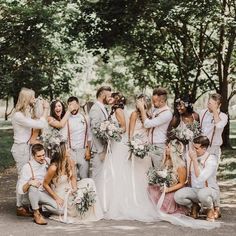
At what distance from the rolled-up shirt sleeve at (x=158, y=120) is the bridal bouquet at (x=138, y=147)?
30 centimetres

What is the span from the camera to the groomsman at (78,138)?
32.0 ft

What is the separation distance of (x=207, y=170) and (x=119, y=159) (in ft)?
5.93

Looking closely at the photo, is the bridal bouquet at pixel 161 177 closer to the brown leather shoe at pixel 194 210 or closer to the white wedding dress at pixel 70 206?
the brown leather shoe at pixel 194 210

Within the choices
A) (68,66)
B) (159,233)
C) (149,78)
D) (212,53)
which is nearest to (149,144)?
(159,233)

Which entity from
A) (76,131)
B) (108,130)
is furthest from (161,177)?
(76,131)

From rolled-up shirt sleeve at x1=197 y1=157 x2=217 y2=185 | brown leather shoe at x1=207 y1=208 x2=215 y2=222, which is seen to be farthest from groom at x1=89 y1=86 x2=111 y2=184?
brown leather shoe at x1=207 y1=208 x2=215 y2=222

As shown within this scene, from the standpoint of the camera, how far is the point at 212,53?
25984mm

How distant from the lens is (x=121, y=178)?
9.70 m

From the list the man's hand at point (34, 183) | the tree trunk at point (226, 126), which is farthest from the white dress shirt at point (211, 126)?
the tree trunk at point (226, 126)

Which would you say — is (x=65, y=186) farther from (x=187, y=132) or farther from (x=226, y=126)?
(x=226, y=126)

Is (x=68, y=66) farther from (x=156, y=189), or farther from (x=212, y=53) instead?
(x=156, y=189)

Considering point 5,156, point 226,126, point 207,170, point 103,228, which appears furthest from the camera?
point 226,126

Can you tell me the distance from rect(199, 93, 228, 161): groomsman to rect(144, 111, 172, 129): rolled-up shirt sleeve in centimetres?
69

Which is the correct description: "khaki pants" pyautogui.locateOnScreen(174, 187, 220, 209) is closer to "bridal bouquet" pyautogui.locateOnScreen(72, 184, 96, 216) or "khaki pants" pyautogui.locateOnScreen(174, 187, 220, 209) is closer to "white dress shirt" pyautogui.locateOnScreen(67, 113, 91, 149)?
"bridal bouquet" pyautogui.locateOnScreen(72, 184, 96, 216)
